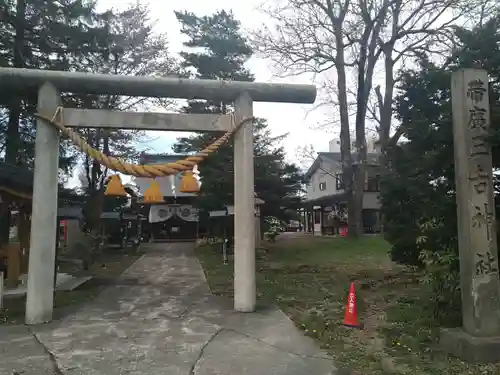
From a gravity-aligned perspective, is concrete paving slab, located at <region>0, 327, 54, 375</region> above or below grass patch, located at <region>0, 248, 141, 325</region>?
below

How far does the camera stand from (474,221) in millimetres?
5320

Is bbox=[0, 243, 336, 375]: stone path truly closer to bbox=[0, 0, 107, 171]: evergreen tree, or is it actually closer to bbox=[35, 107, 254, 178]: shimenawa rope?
bbox=[35, 107, 254, 178]: shimenawa rope

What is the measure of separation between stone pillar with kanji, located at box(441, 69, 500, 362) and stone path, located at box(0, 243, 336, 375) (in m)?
1.79

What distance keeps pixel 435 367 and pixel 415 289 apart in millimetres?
5494

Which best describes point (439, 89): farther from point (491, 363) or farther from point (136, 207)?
point (136, 207)

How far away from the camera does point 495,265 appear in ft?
17.4

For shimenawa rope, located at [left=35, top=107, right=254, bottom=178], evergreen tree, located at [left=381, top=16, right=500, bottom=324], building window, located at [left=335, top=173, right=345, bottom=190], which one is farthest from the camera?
building window, located at [left=335, top=173, right=345, bottom=190]

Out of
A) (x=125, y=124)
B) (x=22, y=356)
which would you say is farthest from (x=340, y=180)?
(x=22, y=356)

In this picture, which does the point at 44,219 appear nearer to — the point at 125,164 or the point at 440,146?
the point at 125,164

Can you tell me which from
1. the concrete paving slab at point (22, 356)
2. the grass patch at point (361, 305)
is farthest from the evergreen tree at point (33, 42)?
the concrete paving slab at point (22, 356)

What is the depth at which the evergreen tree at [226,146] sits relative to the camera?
20188 millimetres

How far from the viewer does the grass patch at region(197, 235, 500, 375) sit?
16.7ft

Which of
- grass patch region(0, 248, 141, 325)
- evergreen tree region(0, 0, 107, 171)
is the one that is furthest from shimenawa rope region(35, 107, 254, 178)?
evergreen tree region(0, 0, 107, 171)

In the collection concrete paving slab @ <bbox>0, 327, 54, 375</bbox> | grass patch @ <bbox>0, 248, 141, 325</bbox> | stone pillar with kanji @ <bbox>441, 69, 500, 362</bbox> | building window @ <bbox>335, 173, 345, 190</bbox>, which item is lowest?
concrete paving slab @ <bbox>0, 327, 54, 375</bbox>
